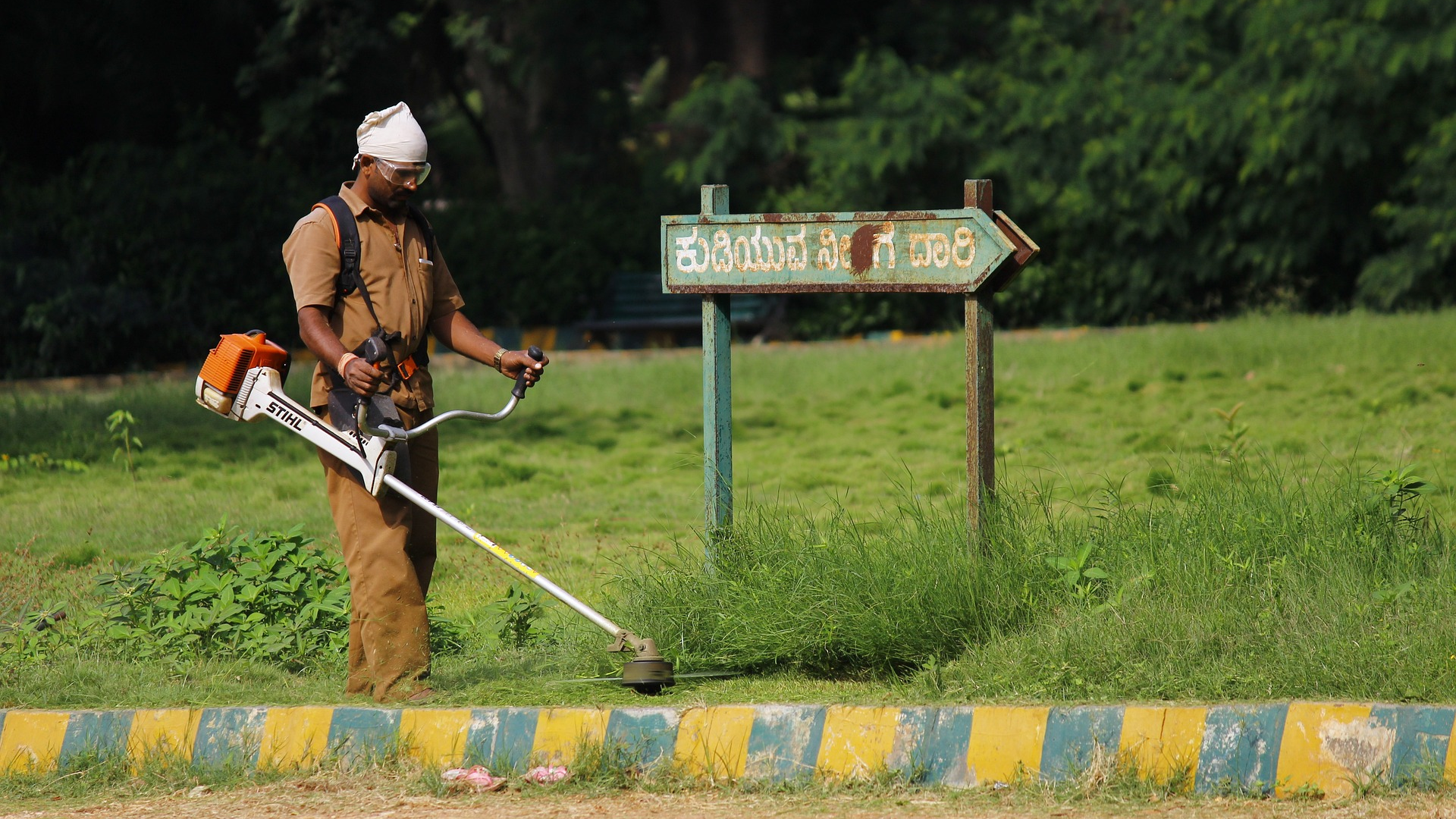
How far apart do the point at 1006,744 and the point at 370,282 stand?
2.32 meters

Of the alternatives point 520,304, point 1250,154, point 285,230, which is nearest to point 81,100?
point 285,230

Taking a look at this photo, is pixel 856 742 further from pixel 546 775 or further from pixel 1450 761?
pixel 1450 761

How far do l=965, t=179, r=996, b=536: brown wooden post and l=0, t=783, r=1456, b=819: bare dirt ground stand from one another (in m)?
1.17

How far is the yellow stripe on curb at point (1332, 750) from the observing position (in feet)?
13.5

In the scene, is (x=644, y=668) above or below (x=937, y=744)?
above

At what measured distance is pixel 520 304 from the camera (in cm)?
1691

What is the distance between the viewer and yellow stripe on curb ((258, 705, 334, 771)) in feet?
15.3

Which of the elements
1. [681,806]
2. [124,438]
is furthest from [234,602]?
[124,438]

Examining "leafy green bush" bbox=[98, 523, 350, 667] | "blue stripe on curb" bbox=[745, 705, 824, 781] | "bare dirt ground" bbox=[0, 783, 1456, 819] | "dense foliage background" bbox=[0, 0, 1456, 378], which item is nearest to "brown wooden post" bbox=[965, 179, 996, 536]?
"blue stripe on curb" bbox=[745, 705, 824, 781]

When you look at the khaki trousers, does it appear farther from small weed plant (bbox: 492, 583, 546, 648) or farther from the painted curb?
small weed plant (bbox: 492, 583, 546, 648)

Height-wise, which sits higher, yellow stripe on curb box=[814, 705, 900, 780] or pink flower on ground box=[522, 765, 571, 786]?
yellow stripe on curb box=[814, 705, 900, 780]

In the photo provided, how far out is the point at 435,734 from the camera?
4.66 m

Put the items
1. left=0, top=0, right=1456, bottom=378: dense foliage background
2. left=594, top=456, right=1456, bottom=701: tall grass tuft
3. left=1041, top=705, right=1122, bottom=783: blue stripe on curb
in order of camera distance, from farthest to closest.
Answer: left=0, top=0, right=1456, bottom=378: dense foliage background < left=594, top=456, right=1456, bottom=701: tall grass tuft < left=1041, top=705, right=1122, bottom=783: blue stripe on curb

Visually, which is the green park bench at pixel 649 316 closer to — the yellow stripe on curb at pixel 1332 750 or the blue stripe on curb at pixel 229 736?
the blue stripe on curb at pixel 229 736
